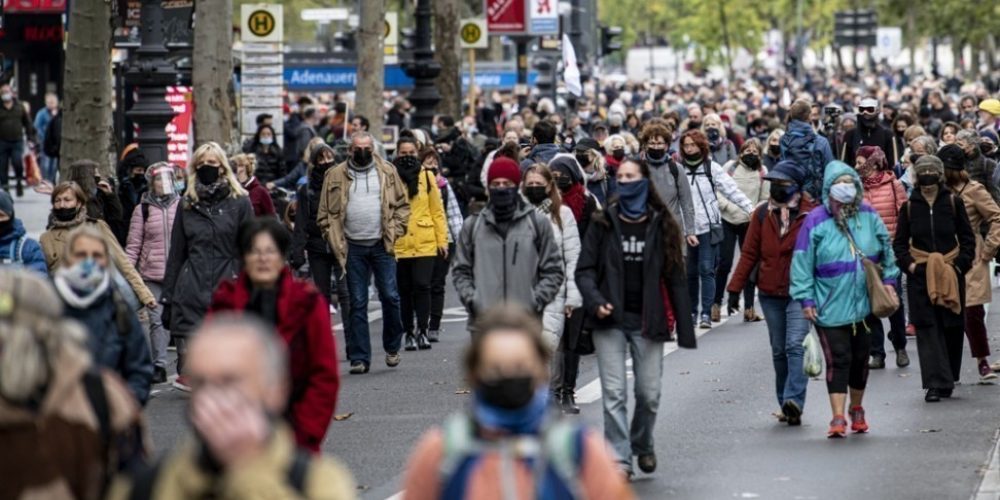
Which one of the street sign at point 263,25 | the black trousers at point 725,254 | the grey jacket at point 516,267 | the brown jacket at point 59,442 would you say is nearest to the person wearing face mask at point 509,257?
the grey jacket at point 516,267

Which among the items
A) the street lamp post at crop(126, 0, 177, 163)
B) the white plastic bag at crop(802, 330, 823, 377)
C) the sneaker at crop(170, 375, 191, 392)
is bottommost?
the sneaker at crop(170, 375, 191, 392)

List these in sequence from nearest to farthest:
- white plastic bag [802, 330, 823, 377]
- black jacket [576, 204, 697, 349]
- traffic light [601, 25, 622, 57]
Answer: black jacket [576, 204, 697, 349] → white plastic bag [802, 330, 823, 377] → traffic light [601, 25, 622, 57]

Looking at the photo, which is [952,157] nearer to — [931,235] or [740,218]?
[931,235]

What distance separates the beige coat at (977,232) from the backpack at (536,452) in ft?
32.5

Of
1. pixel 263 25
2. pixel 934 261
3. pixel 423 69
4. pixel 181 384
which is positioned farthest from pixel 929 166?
pixel 423 69

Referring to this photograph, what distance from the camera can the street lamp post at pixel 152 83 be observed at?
21.1 metres

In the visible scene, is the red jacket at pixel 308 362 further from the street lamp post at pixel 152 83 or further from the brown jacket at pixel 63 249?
the street lamp post at pixel 152 83

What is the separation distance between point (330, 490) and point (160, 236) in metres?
10.4

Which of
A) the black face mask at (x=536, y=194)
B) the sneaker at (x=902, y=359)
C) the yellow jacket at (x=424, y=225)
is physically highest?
the black face mask at (x=536, y=194)

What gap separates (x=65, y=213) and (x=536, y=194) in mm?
2839

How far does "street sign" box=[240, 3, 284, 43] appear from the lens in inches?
1044

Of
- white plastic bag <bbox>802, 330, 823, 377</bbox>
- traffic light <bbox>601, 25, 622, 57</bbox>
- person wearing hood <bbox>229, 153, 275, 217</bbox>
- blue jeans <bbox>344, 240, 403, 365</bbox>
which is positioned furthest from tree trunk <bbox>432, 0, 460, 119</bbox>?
white plastic bag <bbox>802, 330, 823, 377</bbox>

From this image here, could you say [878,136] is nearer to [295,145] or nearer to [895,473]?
[295,145]

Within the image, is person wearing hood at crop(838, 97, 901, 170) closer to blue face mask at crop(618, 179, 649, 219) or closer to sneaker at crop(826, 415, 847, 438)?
sneaker at crop(826, 415, 847, 438)
